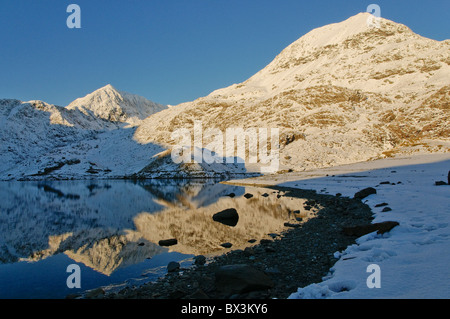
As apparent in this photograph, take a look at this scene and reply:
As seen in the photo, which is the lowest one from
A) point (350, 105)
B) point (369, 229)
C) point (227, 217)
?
point (227, 217)

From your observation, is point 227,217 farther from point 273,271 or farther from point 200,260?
point 273,271

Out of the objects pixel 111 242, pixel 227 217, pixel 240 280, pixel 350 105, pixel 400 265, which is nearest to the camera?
pixel 400 265

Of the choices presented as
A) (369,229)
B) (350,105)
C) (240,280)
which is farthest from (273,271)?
(350,105)

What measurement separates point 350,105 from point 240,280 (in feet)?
389

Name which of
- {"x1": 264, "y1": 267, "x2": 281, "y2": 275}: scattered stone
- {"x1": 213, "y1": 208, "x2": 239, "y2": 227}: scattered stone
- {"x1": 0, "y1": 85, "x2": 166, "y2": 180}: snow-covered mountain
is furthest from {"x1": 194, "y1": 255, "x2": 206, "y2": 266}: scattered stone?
{"x1": 0, "y1": 85, "x2": 166, "y2": 180}: snow-covered mountain

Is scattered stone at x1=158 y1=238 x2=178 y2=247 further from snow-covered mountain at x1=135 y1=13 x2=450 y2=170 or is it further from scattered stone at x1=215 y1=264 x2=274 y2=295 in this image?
snow-covered mountain at x1=135 y1=13 x2=450 y2=170

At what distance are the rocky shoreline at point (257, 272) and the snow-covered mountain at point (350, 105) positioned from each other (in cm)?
7084

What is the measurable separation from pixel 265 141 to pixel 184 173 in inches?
1315

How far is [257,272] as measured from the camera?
29.0 ft

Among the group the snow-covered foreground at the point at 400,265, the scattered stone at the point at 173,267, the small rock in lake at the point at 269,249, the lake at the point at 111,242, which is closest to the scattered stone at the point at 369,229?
the snow-covered foreground at the point at 400,265

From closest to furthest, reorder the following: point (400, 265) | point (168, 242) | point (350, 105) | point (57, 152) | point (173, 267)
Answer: point (400, 265)
point (173, 267)
point (168, 242)
point (350, 105)
point (57, 152)

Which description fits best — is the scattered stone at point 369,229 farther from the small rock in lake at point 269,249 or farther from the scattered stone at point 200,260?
the scattered stone at point 200,260

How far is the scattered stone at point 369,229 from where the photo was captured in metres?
11.2

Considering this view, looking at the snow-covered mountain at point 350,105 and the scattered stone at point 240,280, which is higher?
the snow-covered mountain at point 350,105
